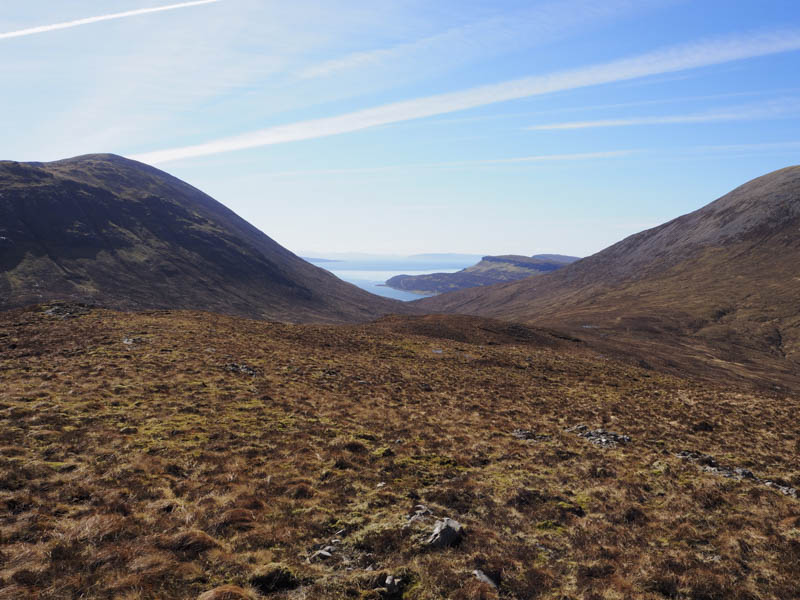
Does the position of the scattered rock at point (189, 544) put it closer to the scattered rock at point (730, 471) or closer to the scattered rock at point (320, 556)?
the scattered rock at point (320, 556)

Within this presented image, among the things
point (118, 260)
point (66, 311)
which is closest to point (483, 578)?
point (66, 311)

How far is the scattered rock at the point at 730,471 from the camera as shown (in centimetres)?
1644

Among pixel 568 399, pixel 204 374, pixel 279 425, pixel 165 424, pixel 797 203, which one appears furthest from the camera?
pixel 797 203

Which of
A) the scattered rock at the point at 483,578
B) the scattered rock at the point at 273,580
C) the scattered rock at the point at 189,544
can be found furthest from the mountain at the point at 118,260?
the scattered rock at the point at 483,578

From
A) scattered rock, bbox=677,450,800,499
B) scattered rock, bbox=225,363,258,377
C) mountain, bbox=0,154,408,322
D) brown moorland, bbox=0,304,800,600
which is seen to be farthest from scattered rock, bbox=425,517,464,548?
mountain, bbox=0,154,408,322

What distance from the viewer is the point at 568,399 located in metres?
31.5

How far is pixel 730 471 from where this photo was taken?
18.4 metres

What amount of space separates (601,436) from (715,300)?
141560 mm

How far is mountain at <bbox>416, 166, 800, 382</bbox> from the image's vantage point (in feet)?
290

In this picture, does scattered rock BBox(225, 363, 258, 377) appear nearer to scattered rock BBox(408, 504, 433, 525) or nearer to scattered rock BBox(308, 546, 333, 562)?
scattered rock BBox(408, 504, 433, 525)

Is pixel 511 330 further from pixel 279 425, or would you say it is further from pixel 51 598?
pixel 51 598

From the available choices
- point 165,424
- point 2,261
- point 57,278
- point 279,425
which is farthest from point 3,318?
point 2,261

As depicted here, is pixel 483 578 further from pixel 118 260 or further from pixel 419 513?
pixel 118 260

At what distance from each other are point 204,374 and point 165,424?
9151 millimetres
